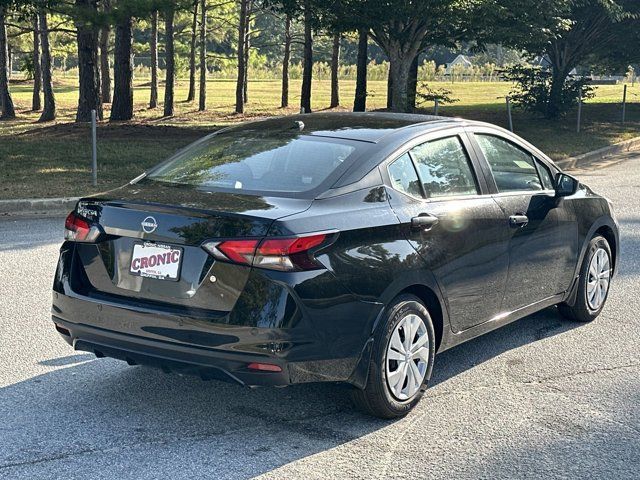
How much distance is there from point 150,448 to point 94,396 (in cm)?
88

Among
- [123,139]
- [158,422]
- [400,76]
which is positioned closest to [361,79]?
[400,76]

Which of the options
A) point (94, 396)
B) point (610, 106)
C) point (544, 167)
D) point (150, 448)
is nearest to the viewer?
point (150, 448)

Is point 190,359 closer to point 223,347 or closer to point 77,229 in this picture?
point 223,347

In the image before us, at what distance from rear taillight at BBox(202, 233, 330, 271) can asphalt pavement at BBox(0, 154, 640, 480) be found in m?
0.91

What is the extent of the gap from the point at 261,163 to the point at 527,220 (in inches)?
74.6

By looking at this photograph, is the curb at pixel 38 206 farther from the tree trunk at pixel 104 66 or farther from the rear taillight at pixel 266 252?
the tree trunk at pixel 104 66

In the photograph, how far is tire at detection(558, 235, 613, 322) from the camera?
23.0 feet

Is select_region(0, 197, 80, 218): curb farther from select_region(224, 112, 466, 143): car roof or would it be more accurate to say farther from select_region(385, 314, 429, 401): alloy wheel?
select_region(385, 314, 429, 401): alloy wheel

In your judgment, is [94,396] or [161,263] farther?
[94,396]

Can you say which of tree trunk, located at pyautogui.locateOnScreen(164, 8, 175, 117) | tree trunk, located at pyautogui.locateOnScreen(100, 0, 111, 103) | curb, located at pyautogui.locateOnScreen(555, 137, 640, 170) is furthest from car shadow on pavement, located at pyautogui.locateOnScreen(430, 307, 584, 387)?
tree trunk, located at pyautogui.locateOnScreen(100, 0, 111, 103)

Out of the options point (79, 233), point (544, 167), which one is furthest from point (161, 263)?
point (544, 167)

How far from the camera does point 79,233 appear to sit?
502 cm

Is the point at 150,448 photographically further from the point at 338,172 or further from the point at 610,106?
the point at 610,106

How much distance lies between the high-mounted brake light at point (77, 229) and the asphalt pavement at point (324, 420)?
93cm
